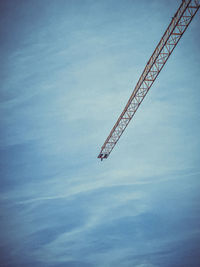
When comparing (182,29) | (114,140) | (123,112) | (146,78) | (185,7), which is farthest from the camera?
(114,140)

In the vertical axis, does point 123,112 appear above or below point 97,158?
above

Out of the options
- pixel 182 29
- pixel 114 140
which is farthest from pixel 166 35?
pixel 114 140

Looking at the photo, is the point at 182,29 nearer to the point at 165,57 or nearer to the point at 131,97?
the point at 165,57

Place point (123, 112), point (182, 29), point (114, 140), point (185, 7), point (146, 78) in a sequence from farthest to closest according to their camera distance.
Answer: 1. point (114, 140)
2. point (123, 112)
3. point (146, 78)
4. point (182, 29)
5. point (185, 7)

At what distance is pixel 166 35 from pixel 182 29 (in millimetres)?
2092

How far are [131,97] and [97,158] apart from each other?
12.2 metres

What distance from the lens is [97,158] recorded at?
150 ft

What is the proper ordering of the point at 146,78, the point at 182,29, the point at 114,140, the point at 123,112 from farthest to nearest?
the point at 114,140 < the point at 123,112 < the point at 146,78 < the point at 182,29

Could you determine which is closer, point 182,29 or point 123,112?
point 182,29

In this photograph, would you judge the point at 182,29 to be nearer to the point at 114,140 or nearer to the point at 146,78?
the point at 146,78

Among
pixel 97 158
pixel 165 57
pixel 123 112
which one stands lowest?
pixel 97 158

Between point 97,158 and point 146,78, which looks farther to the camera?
point 97,158

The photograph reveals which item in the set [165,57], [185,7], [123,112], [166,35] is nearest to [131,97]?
[123,112]

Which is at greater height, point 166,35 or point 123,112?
point 166,35
